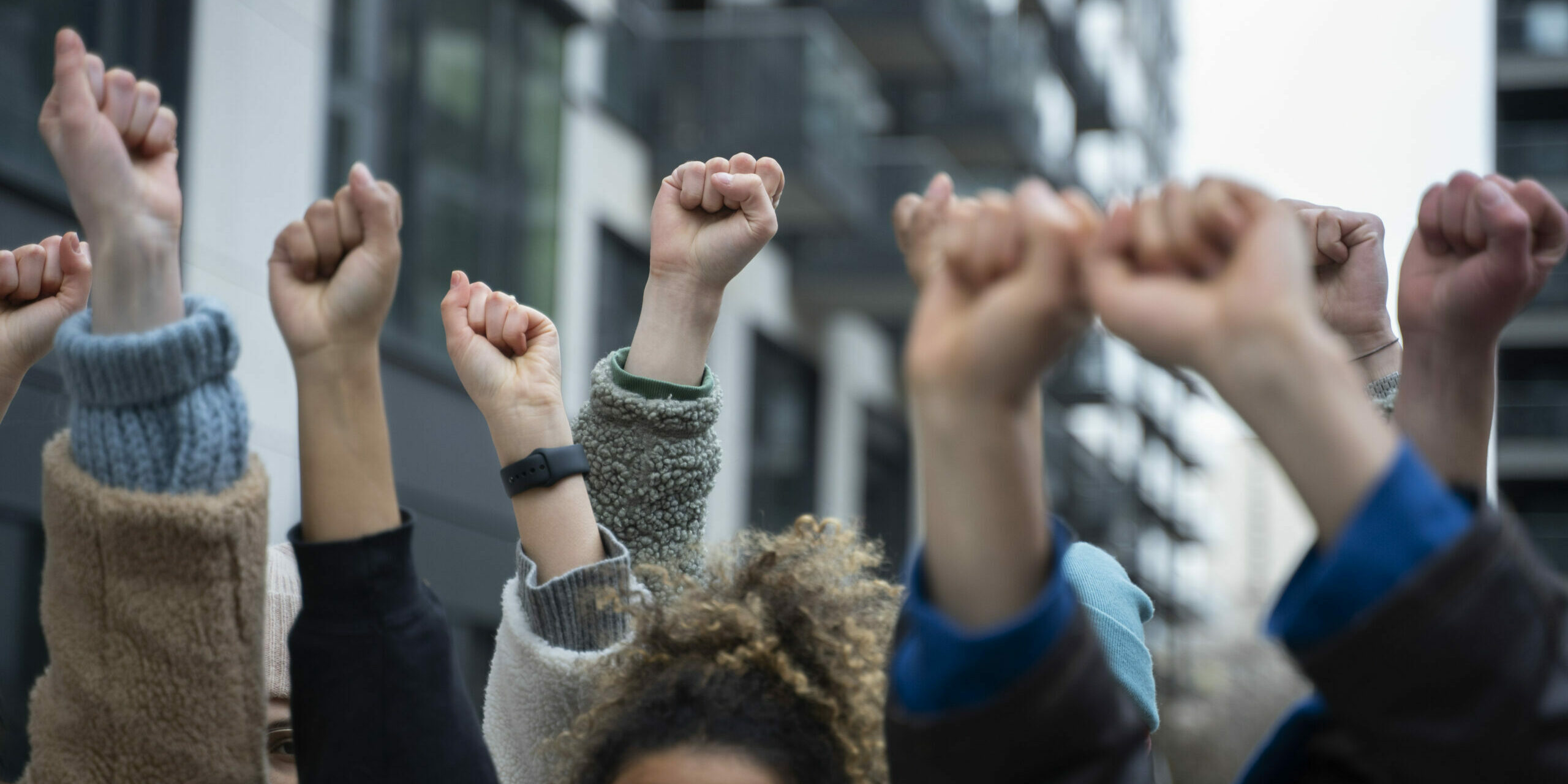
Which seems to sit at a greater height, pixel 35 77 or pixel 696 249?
pixel 35 77

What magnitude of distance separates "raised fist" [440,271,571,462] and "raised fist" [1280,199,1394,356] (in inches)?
38.9

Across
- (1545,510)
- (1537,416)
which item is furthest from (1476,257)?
(1545,510)

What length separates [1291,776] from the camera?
1.28m

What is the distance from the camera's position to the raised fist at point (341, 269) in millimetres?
1373

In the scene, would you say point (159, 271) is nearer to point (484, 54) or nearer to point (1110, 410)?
point (484, 54)

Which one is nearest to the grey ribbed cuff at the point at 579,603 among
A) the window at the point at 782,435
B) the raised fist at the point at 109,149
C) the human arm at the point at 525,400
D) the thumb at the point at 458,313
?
the human arm at the point at 525,400

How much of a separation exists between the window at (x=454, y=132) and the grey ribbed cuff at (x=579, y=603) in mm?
6580

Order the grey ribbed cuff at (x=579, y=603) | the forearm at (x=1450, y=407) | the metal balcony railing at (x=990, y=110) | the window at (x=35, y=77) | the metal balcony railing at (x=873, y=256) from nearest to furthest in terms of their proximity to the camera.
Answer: the forearm at (x=1450, y=407) → the grey ribbed cuff at (x=579, y=603) → the window at (x=35, y=77) → the metal balcony railing at (x=873, y=256) → the metal balcony railing at (x=990, y=110)

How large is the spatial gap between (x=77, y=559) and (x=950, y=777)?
31.2 inches

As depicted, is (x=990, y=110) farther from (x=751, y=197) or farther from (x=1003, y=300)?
(x=1003, y=300)

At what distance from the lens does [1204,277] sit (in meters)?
1.13

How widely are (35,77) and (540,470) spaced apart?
5197mm

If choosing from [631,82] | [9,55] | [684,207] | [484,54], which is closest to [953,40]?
[631,82]

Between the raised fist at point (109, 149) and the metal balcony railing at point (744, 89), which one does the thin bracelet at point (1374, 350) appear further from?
the metal balcony railing at point (744, 89)
